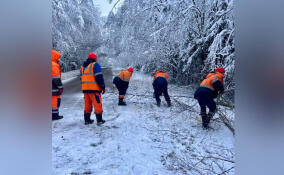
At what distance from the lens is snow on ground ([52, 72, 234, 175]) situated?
1.02 metres

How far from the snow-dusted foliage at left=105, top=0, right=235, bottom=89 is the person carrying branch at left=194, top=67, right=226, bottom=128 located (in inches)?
4.6

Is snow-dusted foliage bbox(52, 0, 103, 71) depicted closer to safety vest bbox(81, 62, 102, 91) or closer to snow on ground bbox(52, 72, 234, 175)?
safety vest bbox(81, 62, 102, 91)

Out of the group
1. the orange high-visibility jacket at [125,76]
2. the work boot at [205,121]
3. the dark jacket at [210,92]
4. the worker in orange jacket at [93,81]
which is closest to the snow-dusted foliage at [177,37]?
the dark jacket at [210,92]

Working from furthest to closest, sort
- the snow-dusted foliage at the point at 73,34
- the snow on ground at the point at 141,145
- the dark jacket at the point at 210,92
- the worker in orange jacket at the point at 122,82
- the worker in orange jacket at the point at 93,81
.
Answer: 1. the worker in orange jacket at the point at 122,82
2. the snow-dusted foliage at the point at 73,34
3. the worker in orange jacket at the point at 93,81
4. the dark jacket at the point at 210,92
5. the snow on ground at the point at 141,145

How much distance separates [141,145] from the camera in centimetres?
139

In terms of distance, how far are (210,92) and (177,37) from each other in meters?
1.42

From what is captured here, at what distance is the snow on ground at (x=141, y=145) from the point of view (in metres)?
1.02

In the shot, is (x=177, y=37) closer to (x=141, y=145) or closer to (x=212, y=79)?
(x=212, y=79)

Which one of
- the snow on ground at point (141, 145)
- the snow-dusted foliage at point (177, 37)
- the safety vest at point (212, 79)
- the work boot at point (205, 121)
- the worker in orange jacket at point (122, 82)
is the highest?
the snow-dusted foliage at point (177, 37)

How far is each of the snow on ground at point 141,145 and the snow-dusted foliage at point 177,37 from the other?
52 centimetres

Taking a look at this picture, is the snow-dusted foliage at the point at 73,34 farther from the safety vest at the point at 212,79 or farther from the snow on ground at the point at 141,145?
the safety vest at the point at 212,79
